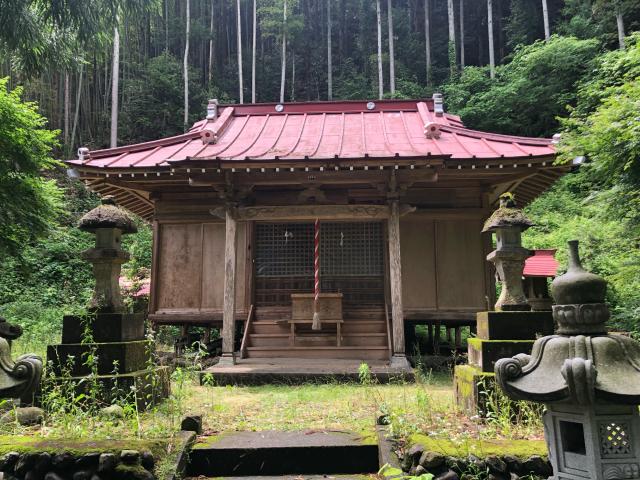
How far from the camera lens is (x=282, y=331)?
9086mm

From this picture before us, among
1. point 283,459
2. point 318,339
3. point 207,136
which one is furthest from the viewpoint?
point 207,136

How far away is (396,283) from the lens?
7.91 meters

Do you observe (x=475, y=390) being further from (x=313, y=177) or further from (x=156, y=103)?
(x=156, y=103)

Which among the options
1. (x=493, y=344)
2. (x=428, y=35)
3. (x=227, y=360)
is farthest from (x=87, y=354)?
(x=428, y=35)

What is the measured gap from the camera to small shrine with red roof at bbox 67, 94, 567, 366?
820 centimetres

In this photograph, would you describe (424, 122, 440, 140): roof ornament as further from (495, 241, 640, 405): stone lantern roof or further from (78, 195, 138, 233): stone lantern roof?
(495, 241, 640, 405): stone lantern roof

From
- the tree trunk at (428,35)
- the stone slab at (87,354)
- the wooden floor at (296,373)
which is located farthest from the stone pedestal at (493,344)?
the tree trunk at (428,35)

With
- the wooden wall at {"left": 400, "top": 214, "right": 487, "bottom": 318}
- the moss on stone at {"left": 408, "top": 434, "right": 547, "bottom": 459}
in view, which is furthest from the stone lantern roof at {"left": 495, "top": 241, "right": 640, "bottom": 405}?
the wooden wall at {"left": 400, "top": 214, "right": 487, "bottom": 318}

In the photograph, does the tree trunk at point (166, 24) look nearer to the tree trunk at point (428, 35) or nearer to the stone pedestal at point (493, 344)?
the tree trunk at point (428, 35)

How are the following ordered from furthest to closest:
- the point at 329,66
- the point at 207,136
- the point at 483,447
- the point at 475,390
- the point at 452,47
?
1. the point at 329,66
2. the point at 452,47
3. the point at 207,136
4. the point at 475,390
5. the point at 483,447

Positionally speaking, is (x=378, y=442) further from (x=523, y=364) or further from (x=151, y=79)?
(x=151, y=79)

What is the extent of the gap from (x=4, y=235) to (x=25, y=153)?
154 cm

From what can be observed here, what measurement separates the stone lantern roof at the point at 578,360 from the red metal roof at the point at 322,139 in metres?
5.23

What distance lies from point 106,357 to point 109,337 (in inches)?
9.2
